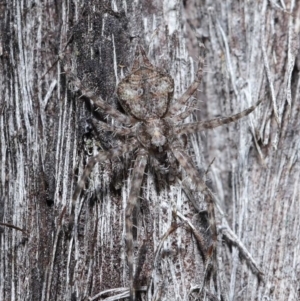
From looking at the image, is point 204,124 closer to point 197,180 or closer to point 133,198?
point 197,180

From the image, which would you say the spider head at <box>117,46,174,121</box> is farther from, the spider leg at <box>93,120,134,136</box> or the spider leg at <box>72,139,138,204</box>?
the spider leg at <box>72,139,138,204</box>

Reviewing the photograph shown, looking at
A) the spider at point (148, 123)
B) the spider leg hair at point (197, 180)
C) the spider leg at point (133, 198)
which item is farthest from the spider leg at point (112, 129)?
the spider leg hair at point (197, 180)

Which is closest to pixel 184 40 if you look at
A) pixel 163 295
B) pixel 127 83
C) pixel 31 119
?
pixel 127 83

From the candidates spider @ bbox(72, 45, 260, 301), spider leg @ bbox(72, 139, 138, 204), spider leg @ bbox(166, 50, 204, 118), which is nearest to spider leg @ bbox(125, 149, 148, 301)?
spider @ bbox(72, 45, 260, 301)

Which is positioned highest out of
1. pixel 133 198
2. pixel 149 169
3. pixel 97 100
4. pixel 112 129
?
pixel 97 100

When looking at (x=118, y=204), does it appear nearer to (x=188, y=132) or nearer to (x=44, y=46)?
(x=188, y=132)

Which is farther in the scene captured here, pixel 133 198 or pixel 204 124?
pixel 204 124

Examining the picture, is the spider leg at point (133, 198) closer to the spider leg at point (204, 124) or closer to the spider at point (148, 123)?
the spider at point (148, 123)

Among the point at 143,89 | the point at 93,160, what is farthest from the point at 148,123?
the point at 93,160
